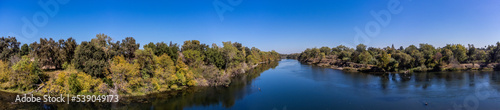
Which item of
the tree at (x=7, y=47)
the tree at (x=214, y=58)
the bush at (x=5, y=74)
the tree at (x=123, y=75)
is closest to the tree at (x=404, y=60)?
the tree at (x=214, y=58)

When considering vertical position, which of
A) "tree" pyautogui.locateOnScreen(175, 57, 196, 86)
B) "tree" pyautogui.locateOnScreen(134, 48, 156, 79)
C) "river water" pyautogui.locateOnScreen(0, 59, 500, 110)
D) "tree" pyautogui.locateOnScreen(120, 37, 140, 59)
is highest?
"tree" pyautogui.locateOnScreen(120, 37, 140, 59)

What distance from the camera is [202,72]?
4656 cm

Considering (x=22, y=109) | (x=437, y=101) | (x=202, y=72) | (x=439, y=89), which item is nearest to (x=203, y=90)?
(x=202, y=72)

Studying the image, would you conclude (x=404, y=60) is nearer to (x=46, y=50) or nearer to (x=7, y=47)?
(x=46, y=50)

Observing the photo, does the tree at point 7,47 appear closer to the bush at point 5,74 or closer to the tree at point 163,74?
the bush at point 5,74

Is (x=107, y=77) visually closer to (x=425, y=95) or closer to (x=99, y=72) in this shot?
(x=99, y=72)

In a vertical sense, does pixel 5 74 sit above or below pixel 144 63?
below

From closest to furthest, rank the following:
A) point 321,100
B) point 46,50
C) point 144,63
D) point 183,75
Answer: point 321,100 < point 144,63 < point 183,75 < point 46,50

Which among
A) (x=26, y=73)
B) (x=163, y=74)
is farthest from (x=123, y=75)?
(x=26, y=73)

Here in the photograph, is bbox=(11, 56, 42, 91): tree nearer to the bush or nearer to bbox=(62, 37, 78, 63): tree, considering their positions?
the bush

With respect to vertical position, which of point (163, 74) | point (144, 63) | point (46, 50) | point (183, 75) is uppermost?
point (46, 50)

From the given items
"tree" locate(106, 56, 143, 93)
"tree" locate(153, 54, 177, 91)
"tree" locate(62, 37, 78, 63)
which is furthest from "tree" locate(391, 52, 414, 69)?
"tree" locate(62, 37, 78, 63)

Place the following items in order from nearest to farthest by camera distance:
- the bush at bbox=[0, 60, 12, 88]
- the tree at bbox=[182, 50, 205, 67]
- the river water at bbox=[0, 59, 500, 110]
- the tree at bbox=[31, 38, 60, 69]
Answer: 1. the river water at bbox=[0, 59, 500, 110]
2. the bush at bbox=[0, 60, 12, 88]
3. the tree at bbox=[31, 38, 60, 69]
4. the tree at bbox=[182, 50, 205, 67]

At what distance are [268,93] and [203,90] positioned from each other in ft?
40.9
